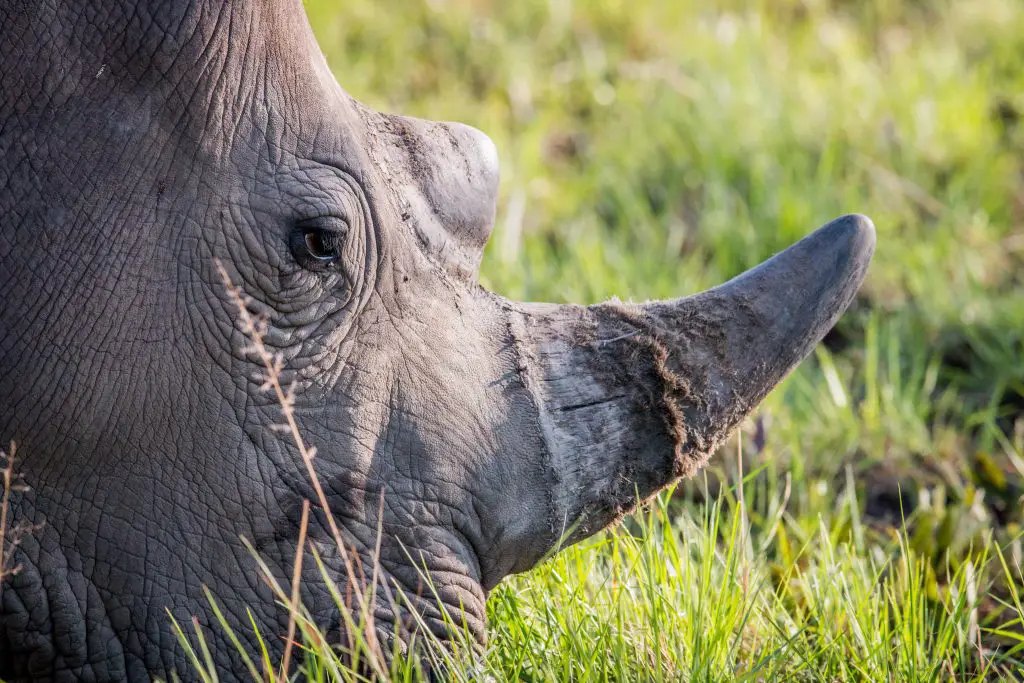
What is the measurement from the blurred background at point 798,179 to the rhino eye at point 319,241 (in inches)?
56.0

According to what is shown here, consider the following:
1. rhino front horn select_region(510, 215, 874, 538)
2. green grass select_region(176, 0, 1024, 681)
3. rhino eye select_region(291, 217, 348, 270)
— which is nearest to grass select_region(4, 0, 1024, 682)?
green grass select_region(176, 0, 1024, 681)

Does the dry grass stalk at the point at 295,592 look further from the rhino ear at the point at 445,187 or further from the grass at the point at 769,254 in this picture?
the rhino ear at the point at 445,187

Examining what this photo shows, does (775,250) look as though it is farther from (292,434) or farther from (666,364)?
(292,434)

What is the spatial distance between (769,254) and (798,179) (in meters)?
0.68

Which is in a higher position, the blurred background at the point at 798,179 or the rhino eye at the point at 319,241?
the blurred background at the point at 798,179

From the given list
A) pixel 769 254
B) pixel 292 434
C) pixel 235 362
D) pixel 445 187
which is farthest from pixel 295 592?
pixel 769 254

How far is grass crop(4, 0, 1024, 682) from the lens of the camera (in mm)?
2951

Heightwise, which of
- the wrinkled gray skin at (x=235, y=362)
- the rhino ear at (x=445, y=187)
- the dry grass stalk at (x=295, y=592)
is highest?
the rhino ear at (x=445, y=187)

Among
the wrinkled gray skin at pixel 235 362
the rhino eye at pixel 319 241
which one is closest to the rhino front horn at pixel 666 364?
the wrinkled gray skin at pixel 235 362

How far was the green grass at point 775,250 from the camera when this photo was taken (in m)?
2.97

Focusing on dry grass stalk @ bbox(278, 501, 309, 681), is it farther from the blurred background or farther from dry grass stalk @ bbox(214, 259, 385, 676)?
the blurred background

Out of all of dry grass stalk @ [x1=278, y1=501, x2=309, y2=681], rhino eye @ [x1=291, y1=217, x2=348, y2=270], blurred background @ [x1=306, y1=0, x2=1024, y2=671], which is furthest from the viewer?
blurred background @ [x1=306, y1=0, x2=1024, y2=671]

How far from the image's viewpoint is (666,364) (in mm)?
2994

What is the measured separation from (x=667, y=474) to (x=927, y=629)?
713 millimetres
